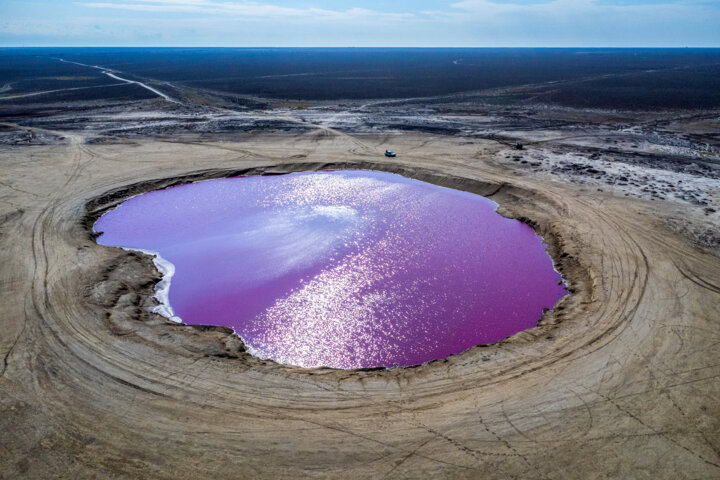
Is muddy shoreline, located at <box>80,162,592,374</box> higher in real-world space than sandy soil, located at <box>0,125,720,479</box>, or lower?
higher

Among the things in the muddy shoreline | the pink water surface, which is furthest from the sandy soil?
the pink water surface

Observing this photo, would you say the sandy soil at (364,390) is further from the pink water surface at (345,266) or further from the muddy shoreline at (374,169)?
the pink water surface at (345,266)

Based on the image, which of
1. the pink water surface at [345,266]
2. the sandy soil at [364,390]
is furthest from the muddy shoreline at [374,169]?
the pink water surface at [345,266]

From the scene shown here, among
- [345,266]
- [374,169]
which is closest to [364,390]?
[345,266]

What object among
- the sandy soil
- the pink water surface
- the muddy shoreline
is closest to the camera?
the sandy soil

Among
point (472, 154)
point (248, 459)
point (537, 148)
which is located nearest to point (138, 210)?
point (248, 459)

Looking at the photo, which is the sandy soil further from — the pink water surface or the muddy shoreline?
the pink water surface
